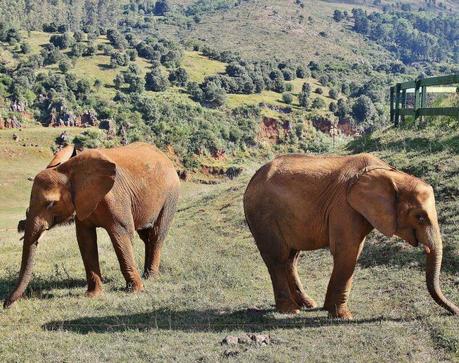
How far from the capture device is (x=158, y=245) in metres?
13.1

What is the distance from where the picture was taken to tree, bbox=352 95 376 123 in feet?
267

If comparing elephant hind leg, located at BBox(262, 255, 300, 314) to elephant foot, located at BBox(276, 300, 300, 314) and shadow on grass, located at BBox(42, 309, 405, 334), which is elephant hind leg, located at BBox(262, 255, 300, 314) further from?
shadow on grass, located at BBox(42, 309, 405, 334)

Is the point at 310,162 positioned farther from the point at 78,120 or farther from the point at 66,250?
the point at 78,120

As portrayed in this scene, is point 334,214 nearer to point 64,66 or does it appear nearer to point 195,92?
point 195,92

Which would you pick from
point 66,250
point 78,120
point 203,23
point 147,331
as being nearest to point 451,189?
point 147,331

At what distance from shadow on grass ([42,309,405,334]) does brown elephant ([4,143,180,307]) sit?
4.15 feet

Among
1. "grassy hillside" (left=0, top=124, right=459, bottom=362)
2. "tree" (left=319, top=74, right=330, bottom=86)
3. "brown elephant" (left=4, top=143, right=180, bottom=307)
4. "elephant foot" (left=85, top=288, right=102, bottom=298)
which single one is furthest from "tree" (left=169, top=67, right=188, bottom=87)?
"elephant foot" (left=85, top=288, right=102, bottom=298)

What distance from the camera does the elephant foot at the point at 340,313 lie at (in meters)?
9.13

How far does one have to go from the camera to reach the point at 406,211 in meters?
8.70

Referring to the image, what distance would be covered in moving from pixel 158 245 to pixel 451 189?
6.41 metres

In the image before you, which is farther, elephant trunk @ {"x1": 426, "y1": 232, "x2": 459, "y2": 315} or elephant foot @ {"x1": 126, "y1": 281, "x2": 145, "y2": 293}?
elephant foot @ {"x1": 126, "y1": 281, "x2": 145, "y2": 293}

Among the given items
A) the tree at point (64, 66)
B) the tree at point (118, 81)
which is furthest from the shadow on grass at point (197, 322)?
the tree at point (64, 66)

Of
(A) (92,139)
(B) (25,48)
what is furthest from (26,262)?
(B) (25,48)

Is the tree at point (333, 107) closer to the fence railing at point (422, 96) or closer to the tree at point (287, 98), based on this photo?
the tree at point (287, 98)
